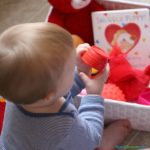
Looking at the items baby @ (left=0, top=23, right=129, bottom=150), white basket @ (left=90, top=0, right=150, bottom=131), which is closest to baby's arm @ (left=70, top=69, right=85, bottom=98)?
baby @ (left=0, top=23, right=129, bottom=150)

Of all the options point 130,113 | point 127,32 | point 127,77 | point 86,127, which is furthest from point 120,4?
point 86,127

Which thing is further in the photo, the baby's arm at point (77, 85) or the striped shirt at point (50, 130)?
the baby's arm at point (77, 85)

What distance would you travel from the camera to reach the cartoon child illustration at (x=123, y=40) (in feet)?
3.98

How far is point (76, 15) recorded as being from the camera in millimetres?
1244

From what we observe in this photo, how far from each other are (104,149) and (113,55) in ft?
1.02

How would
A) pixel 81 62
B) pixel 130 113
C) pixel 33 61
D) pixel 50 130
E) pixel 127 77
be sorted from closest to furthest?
1. pixel 33 61
2. pixel 50 130
3. pixel 81 62
4. pixel 130 113
5. pixel 127 77

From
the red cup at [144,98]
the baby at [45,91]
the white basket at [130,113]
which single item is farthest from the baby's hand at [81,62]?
the red cup at [144,98]

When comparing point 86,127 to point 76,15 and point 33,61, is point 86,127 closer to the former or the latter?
point 33,61

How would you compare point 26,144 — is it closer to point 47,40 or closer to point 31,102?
point 31,102

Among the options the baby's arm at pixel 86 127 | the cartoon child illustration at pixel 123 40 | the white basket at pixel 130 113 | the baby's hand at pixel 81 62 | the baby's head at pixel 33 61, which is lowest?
the white basket at pixel 130 113

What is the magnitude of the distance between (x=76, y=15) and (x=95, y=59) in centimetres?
43

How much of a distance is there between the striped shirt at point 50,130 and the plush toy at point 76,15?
441 mm

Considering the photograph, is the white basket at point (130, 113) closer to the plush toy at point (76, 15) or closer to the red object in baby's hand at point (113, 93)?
the red object in baby's hand at point (113, 93)

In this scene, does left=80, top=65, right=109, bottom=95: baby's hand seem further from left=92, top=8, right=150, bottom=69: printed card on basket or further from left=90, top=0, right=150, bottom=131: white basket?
left=92, top=8, right=150, bottom=69: printed card on basket
